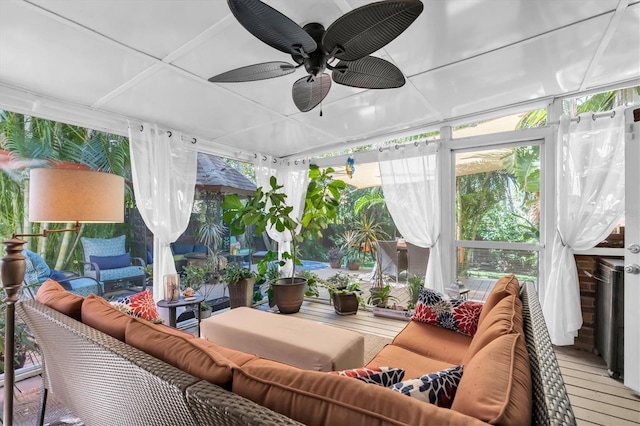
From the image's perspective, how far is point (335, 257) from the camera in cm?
478

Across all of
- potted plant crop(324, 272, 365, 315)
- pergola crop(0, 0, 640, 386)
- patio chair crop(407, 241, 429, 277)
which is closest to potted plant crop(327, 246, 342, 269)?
potted plant crop(324, 272, 365, 315)

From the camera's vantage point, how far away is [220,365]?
92cm

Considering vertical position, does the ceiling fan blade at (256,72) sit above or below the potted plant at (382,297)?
above

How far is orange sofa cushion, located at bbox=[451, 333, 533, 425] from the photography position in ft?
2.25

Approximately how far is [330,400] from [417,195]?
330 centimetres

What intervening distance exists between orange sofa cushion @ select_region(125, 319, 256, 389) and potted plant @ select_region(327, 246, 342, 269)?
136 inches

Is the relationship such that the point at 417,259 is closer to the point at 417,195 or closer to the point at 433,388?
the point at 417,195

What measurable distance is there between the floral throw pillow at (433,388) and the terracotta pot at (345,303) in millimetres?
3063

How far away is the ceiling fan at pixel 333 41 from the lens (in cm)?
130

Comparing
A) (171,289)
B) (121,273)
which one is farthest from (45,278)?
(171,289)

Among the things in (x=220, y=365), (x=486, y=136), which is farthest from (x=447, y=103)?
(x=220, y=365)

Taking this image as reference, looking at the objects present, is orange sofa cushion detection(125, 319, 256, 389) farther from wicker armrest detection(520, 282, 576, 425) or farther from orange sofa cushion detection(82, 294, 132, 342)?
wicker armrest detection(520, 282, 576, 425)

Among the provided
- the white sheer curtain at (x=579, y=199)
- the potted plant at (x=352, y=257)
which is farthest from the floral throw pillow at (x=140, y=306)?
the white sheer curtain at (x=579, y=199)

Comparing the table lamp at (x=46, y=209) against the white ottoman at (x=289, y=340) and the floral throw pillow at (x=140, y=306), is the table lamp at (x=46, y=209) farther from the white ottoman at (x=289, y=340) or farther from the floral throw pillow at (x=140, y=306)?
the white ottoman at (x=289, y=340)
